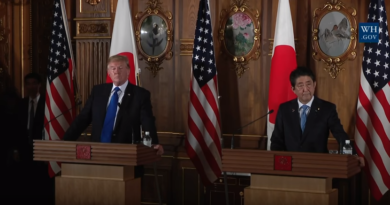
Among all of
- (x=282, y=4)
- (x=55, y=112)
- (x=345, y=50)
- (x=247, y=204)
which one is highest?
(x=282, y=4)

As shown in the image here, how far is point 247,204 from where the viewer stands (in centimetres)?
481

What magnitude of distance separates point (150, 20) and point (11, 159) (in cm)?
238

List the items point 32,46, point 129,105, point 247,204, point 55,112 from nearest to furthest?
1. point 247,204
2. point 129,105
3. point 55,112
4. point 32,46

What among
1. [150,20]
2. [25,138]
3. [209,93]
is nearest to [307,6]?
[209,93]

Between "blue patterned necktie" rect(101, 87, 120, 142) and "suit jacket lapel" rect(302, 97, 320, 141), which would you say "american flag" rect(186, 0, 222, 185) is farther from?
"suit jacket lapel" rect(302, 97, 320, 141)

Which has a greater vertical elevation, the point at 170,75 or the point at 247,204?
the point at 170,75

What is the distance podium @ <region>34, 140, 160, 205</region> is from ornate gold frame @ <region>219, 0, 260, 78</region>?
107 inches

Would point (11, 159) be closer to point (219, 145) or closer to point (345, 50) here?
point (219, 145)

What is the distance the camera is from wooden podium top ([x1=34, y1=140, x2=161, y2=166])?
193 inches

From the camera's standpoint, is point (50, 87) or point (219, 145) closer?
point (219, 145)

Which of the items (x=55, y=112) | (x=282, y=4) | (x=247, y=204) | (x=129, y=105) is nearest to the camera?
(x=247, y=204)

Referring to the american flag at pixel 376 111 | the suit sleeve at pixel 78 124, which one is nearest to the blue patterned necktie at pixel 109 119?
the suit sleeve at pixel 78 124

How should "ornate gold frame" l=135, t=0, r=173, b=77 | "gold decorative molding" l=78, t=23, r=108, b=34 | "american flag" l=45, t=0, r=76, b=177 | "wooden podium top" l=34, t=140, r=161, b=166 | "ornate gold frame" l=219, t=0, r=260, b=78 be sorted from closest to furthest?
"wooden podium top" l=34, t=140, r=161, b=166 < "ornate gold frame" l=219, t=0, r=260, b=78 < "american flag" l=45, t=0, r=76, b=177 < "ornate gold frame" l=135, t=0, r=173, b=77 < "gold decorative molding" l=78, t=23, r=108, b=34

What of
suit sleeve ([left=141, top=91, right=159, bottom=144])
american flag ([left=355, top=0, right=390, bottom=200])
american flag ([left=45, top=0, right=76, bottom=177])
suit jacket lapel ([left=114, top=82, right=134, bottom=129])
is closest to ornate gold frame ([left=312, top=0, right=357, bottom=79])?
american flag ([left=355, top=0, right=390, bottom=200])
